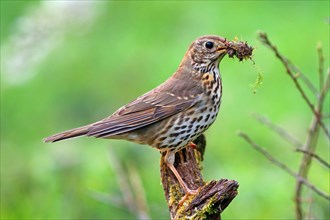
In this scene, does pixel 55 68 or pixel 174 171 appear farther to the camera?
pixel 55 68

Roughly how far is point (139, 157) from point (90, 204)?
0.62 m

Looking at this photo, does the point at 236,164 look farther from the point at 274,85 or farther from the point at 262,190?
the point at 274,85

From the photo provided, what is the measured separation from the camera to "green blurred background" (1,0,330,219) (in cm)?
781

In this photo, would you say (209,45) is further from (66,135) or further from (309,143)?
(66,135)

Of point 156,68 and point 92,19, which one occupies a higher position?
point 92,19

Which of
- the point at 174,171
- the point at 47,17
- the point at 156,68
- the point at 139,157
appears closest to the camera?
the point at 174,171

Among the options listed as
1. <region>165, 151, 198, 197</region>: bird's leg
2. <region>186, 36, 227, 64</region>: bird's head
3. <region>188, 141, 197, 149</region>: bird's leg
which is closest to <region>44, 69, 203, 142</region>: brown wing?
<region>186, 36, 227, 64</region>: bird's head

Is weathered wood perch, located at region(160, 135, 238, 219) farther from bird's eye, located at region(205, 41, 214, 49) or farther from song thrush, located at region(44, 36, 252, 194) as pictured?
bird's eye, located at region(205, 41, 214, 49)

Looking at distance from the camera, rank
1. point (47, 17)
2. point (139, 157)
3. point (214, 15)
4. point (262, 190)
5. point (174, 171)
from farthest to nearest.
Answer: point (214, 15)
point (47, 17)
point (139, 157)
point (262, 190)
point (174, 171)

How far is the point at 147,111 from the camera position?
683cm

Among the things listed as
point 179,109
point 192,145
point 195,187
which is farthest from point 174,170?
point 179,109

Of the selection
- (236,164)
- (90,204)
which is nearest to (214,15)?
(236,164)

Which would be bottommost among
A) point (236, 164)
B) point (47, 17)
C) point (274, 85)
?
point (236, 164)

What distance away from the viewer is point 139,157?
8320mm
